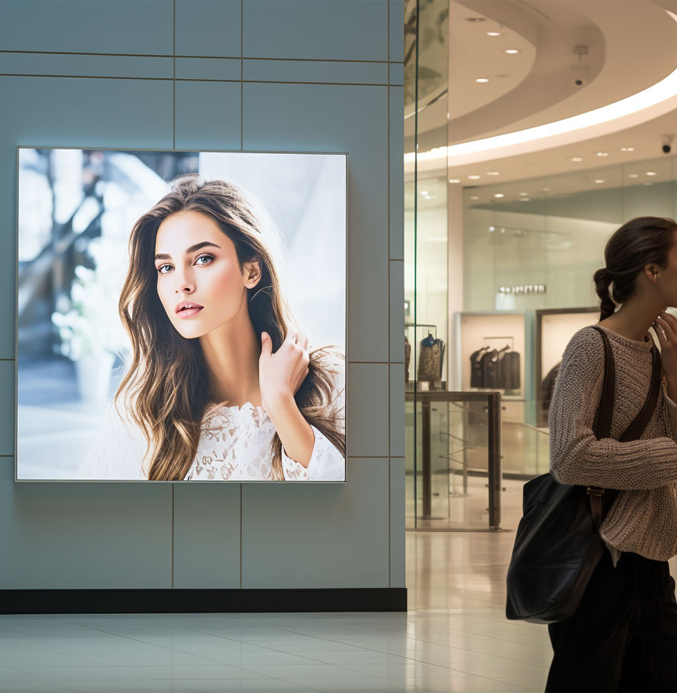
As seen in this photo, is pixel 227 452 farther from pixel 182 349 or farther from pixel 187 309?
pixel 187 309

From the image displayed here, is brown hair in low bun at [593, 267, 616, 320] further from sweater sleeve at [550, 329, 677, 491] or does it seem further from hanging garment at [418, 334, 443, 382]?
hanging garment at [418, 334, 443, 382]

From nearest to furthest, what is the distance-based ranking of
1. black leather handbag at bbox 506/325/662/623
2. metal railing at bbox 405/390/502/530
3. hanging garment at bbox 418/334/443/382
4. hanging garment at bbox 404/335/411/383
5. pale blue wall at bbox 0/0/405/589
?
black leather handbag at bbox 506/325/662/623 → pale blue wall at bbox 0/0/405/589 → hanging garment at bbox 404/335/411/383 → hanging garment at bbox 418/334/443/382 → metal railing at bbox 405/390/502/530

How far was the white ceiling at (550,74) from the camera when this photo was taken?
952 cm

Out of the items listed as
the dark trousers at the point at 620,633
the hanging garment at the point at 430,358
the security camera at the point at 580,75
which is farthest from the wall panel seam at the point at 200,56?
the security camera at the point at 580,75

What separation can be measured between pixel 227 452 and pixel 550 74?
8.21m

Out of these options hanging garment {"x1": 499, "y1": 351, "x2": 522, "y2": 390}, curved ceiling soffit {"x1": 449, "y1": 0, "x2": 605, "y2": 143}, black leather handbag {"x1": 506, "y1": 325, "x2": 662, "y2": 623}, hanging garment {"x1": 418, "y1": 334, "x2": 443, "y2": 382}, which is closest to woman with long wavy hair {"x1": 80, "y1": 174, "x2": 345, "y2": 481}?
hanging garment {"x1": 418, "y1": 334, "x2": 443, "y2": 382}

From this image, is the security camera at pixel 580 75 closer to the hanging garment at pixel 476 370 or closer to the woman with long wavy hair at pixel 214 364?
the hanging garment at pixel 476 370

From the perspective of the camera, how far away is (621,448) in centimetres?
248

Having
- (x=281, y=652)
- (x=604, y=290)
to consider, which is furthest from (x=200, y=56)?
(x=604, y=290)

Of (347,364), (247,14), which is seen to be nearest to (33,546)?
(347,364)

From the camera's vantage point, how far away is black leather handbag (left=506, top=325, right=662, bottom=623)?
2.42 m

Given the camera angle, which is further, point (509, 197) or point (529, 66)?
point (509, 197)

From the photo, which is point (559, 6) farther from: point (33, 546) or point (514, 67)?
point (33, 546)

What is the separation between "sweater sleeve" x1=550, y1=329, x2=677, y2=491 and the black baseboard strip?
11.5 ft
